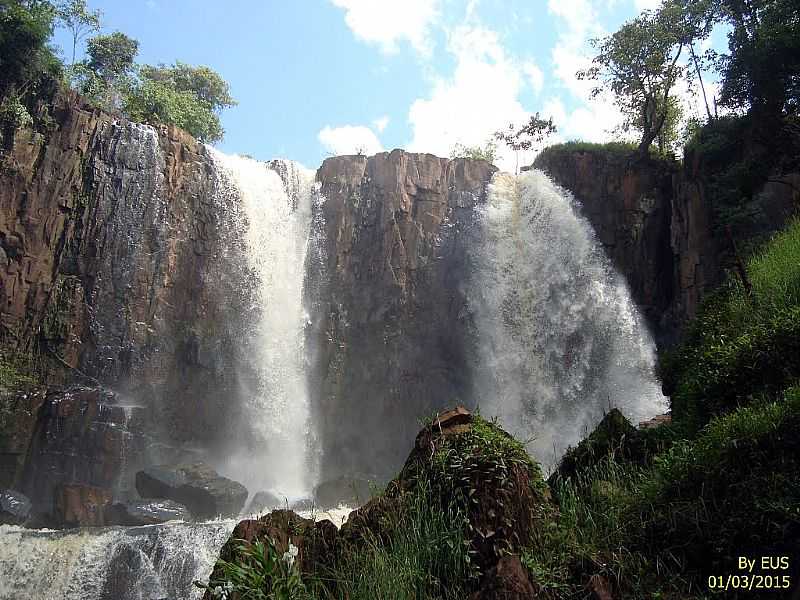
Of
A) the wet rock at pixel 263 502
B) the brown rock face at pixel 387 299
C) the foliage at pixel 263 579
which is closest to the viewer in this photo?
the foliage at pixel 263 579

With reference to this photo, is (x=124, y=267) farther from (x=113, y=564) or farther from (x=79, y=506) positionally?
(x=113, y=564)

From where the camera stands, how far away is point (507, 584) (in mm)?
3959

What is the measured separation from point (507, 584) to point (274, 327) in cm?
1723

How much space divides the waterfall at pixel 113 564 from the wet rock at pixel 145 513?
243 cm

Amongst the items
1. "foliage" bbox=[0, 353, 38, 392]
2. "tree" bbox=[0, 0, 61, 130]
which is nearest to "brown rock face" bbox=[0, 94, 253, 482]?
"foliage" bbox=[0, 353, 38, 392]

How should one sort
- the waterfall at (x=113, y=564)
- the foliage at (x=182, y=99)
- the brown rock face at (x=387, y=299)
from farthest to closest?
the foliage at (x=182, y=99) → the brown rock face at (x=387, y=299) → the waterfall at (x=113, y=564)

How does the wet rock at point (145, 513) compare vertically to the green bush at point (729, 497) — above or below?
above

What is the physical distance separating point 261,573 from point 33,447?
14.4 meters

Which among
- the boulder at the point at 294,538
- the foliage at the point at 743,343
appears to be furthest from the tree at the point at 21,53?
the foliage at the point at 743,343

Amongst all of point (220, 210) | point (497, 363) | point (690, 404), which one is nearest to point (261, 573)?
point (690, 404)

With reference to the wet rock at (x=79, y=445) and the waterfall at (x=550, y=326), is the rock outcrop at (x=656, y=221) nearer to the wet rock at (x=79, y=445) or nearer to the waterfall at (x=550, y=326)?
the waterfall at (x=550, y=326)

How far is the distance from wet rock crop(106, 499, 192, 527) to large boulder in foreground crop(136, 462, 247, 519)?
547mm

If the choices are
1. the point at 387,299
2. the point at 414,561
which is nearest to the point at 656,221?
the point at 387,299

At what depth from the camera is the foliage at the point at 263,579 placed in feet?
14.3
